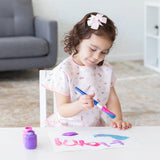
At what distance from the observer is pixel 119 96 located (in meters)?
3.46

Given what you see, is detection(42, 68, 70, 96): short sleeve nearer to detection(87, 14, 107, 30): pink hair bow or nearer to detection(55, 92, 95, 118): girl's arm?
detection(55, 92, 95, 118): girl's arm

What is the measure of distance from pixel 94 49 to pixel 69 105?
226mm

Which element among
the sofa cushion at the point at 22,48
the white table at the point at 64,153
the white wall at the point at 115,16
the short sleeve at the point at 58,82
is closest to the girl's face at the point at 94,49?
the short sleeve at the point at 58,82

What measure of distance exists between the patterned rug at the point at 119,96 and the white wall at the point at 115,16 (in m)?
0.48

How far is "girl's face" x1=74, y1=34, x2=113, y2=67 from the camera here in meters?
1.44

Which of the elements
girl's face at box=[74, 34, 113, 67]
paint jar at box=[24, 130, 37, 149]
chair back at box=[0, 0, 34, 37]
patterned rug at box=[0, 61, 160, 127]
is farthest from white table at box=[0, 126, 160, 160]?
chair back at box=[0, 0, 34, 37]

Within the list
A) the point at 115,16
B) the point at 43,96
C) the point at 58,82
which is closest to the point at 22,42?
the point at 115,16

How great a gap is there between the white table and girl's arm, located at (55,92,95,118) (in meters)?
0.16

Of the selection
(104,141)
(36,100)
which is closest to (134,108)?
(36,100)

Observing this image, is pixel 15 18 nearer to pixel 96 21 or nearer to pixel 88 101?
pixel 96 21

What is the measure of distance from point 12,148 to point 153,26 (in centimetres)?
389

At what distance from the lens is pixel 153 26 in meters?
4.75

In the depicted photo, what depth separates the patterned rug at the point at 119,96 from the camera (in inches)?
114

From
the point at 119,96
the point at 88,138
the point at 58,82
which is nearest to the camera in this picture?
the point at 88,138
